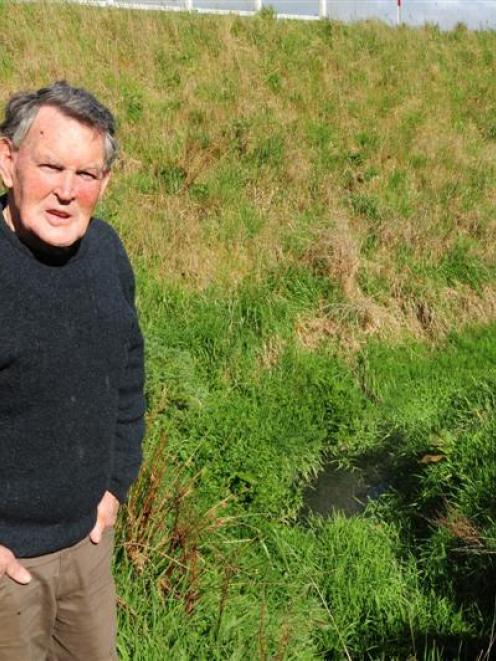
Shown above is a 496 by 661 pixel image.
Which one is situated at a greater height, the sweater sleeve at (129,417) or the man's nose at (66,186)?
the man's nose at (66,186)

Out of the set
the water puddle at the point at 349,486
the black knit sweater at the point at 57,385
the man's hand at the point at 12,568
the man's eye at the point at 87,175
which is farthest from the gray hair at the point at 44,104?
the water puddle at the point at 349,486

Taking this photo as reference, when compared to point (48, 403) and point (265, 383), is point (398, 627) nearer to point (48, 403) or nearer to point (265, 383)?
point (265, 383)

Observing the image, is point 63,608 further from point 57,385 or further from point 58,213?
point 58,213

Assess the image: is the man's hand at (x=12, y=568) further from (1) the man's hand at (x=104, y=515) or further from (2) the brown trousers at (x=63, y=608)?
(1) the man's hand at (x=104, y=515)

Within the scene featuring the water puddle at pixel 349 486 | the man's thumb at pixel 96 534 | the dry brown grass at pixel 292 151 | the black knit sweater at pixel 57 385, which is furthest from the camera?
the dry brown grass at pixel 292 151

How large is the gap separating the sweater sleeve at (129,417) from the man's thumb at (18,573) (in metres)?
0.40

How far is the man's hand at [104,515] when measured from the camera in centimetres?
212

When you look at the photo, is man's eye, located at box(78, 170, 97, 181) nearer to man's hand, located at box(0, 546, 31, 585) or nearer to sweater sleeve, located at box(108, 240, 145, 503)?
sweater sleeve, located at box(108, 240, 145, 503)

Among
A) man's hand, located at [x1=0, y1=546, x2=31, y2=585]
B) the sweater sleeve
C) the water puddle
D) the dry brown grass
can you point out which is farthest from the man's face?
the dry brown grass

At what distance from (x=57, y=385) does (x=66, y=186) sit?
20.0 inches

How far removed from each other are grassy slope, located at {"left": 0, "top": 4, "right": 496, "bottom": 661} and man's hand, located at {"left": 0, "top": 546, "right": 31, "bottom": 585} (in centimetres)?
111

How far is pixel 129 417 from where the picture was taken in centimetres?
229

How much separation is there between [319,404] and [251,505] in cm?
119

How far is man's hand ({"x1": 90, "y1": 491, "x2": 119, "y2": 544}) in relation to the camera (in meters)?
2.12
